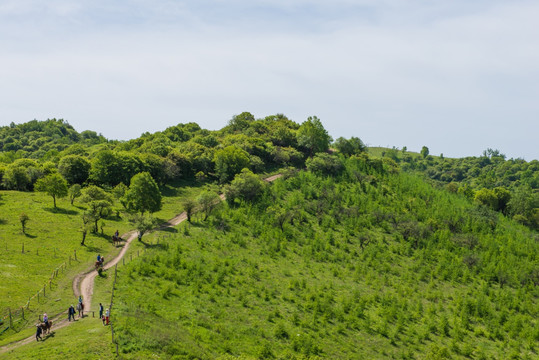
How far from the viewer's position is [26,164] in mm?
90875

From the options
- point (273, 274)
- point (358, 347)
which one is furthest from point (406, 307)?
point (273, 274)

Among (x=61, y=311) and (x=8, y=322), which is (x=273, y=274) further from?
(x=8, y=322)

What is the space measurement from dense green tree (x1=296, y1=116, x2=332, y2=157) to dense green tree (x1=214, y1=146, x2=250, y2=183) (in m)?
27.8

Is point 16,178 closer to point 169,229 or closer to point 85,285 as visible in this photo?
point 169,229

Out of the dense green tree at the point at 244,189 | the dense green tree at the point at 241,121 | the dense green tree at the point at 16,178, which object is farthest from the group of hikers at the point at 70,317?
the dense green tree at the point at 241,121

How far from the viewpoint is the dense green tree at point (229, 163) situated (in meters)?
102

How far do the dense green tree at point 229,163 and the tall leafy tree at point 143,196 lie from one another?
28.2m

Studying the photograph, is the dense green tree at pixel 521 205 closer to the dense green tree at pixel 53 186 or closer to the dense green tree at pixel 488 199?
the dense green tree at pixel 488 199

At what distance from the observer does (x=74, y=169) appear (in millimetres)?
90938

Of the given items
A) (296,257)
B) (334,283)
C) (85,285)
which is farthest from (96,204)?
(334,283)

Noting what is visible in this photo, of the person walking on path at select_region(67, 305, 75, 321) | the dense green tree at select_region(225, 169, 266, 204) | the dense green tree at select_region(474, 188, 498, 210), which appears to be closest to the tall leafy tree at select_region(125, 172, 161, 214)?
the dense green tree at select_region(225, 169, 266, 204)

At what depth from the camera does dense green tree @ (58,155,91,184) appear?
89688 millimetres

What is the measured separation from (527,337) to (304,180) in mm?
59793

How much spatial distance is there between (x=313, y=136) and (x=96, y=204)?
3070 inches
